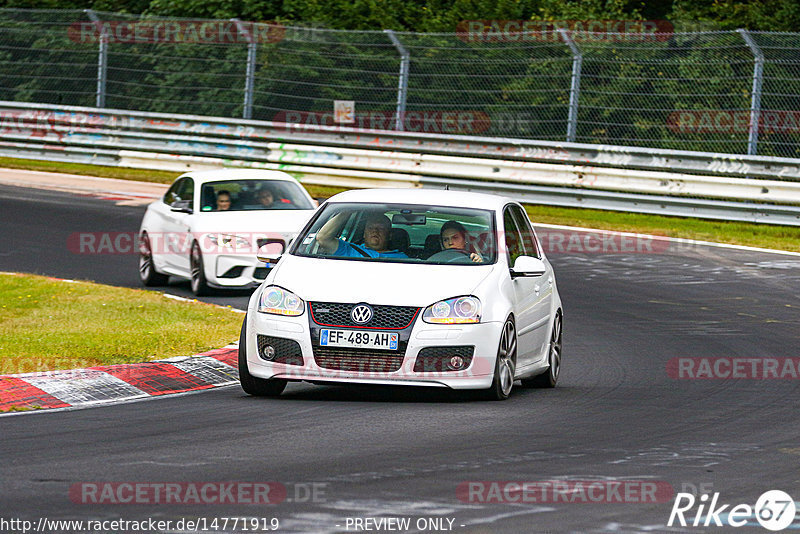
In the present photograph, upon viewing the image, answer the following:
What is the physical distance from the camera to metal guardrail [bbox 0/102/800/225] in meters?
22.3

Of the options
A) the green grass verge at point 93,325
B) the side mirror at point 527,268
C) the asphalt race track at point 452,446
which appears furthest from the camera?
the green grass verge at point 93,325

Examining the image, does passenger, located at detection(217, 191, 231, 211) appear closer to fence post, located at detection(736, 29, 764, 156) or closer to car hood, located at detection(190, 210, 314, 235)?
car hood, located at detection(190, 210, 314, 235)

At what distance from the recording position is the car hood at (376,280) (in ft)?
31.7

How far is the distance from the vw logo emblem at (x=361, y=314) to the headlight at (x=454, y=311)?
1.18 ft

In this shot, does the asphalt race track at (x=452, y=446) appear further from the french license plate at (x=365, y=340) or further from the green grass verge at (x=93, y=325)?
the green grass verge at (x=93, y=325)

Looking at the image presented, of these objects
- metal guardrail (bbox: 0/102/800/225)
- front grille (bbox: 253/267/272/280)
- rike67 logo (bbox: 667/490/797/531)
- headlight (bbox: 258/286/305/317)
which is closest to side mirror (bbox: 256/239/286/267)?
headlight (bbox: 258/286/305/317)

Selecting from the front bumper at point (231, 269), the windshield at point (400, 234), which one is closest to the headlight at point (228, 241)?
the front bumper at point (231, 269)

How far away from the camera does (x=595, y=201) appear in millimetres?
23906

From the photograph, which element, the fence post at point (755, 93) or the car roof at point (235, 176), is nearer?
the car roof at point (235, 176)

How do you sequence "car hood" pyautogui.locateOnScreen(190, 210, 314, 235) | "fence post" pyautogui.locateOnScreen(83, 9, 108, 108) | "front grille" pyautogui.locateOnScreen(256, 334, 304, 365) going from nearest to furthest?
"front grille" pyautogui.locateOnScreen(256, 334, 304, 365), "car hood" pyautogui.locateOnScreen(190, 210, 314, 235), "fence post" pyautogui.locateOnScreen(83, 9, 108, 108)

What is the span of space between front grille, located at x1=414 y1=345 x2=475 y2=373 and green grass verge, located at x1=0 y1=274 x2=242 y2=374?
8.27ft

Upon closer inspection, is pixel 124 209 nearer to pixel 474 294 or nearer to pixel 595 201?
pixel 595 201

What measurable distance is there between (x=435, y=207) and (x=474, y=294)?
118cm

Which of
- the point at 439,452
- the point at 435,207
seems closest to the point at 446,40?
the point at 435,207
